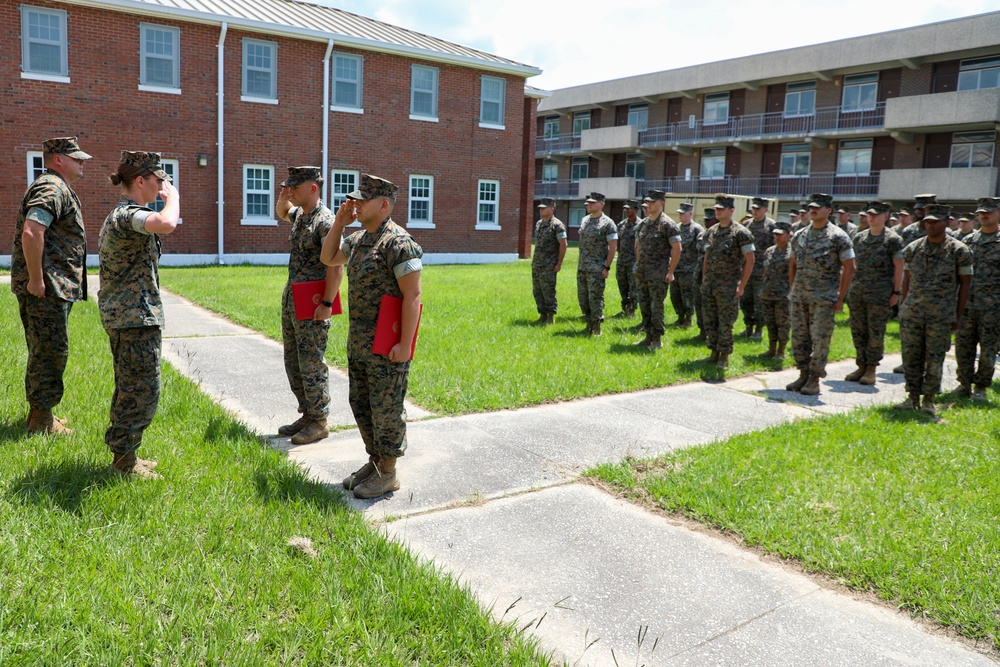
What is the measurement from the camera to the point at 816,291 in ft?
28.5

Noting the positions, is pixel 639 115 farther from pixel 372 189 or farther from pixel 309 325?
pixel 372 189

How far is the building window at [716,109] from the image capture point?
4186 centimetres

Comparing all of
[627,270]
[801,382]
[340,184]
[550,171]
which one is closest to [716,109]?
[550,171]

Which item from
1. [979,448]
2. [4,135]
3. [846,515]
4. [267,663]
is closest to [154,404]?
[267,663]

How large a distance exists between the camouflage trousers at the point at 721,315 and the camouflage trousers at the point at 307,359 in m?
5.55

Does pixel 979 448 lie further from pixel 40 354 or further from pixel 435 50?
pixel 435 50

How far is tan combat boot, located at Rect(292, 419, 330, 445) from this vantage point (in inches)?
245

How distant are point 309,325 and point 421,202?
21374 mm

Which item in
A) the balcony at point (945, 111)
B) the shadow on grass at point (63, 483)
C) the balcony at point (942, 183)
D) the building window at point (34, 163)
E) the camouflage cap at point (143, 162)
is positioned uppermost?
the balcony at point (945, 111)

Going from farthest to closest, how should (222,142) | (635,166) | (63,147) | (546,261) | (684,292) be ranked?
(635,166) → (222,142) → (684,292) → (546,261) → (63,147)

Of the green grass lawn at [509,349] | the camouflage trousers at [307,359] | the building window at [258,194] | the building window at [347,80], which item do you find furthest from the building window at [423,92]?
the camouflage trousers at [307,359]

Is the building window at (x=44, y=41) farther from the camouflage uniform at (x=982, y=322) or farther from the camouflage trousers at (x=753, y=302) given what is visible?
the camouflage uniform at (x=982, y=322)

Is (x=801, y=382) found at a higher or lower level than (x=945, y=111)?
lower

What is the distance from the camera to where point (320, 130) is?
79.5 feet
